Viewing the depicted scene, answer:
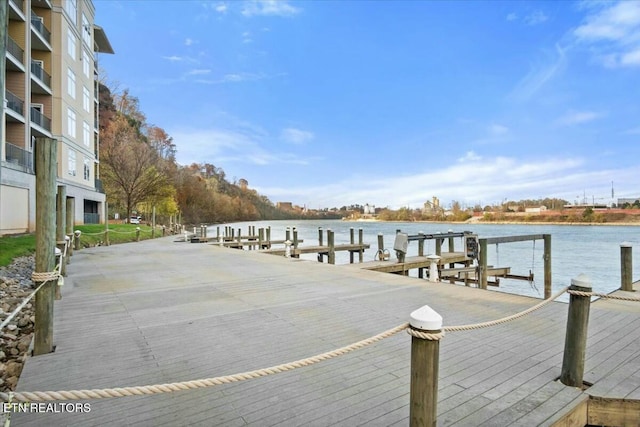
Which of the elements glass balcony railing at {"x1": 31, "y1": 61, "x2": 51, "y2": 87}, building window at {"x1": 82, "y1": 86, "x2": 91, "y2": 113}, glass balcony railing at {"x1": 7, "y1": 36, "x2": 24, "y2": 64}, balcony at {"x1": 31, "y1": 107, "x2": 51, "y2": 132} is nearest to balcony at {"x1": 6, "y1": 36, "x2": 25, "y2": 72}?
glass balcony railing at {"x1": 7, "y1": 36, "x2": 24, "y2": 64}

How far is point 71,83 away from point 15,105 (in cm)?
665

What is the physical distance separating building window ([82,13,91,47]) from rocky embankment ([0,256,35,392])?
22.9m

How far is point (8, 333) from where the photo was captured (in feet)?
14.8

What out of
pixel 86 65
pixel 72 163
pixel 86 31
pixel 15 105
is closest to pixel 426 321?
pixel 15 105

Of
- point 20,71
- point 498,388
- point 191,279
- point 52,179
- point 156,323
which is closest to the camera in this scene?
point 498,388

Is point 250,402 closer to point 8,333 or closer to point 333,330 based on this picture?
point 333,330

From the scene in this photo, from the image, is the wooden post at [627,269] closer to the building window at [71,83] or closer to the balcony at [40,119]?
the balcony at [40,119]

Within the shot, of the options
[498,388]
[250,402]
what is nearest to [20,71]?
[250,402]

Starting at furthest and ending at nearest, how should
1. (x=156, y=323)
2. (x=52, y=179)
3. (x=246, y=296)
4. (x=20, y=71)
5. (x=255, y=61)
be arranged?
(x=255, y=61), (x=20, y=71), (x=246, y=296), (x=156, y=323), (x=52, y=179)

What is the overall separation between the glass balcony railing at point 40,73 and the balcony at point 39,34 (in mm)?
1137

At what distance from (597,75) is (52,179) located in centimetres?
2487

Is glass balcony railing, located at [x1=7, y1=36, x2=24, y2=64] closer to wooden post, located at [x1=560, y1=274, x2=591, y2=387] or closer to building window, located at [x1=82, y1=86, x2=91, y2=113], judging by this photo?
building window, located at [x1=82, y1=86, x2=91, y2=113]

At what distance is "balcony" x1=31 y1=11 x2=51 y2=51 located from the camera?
1827cm

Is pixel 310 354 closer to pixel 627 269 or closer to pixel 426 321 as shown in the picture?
pixel 426 321
